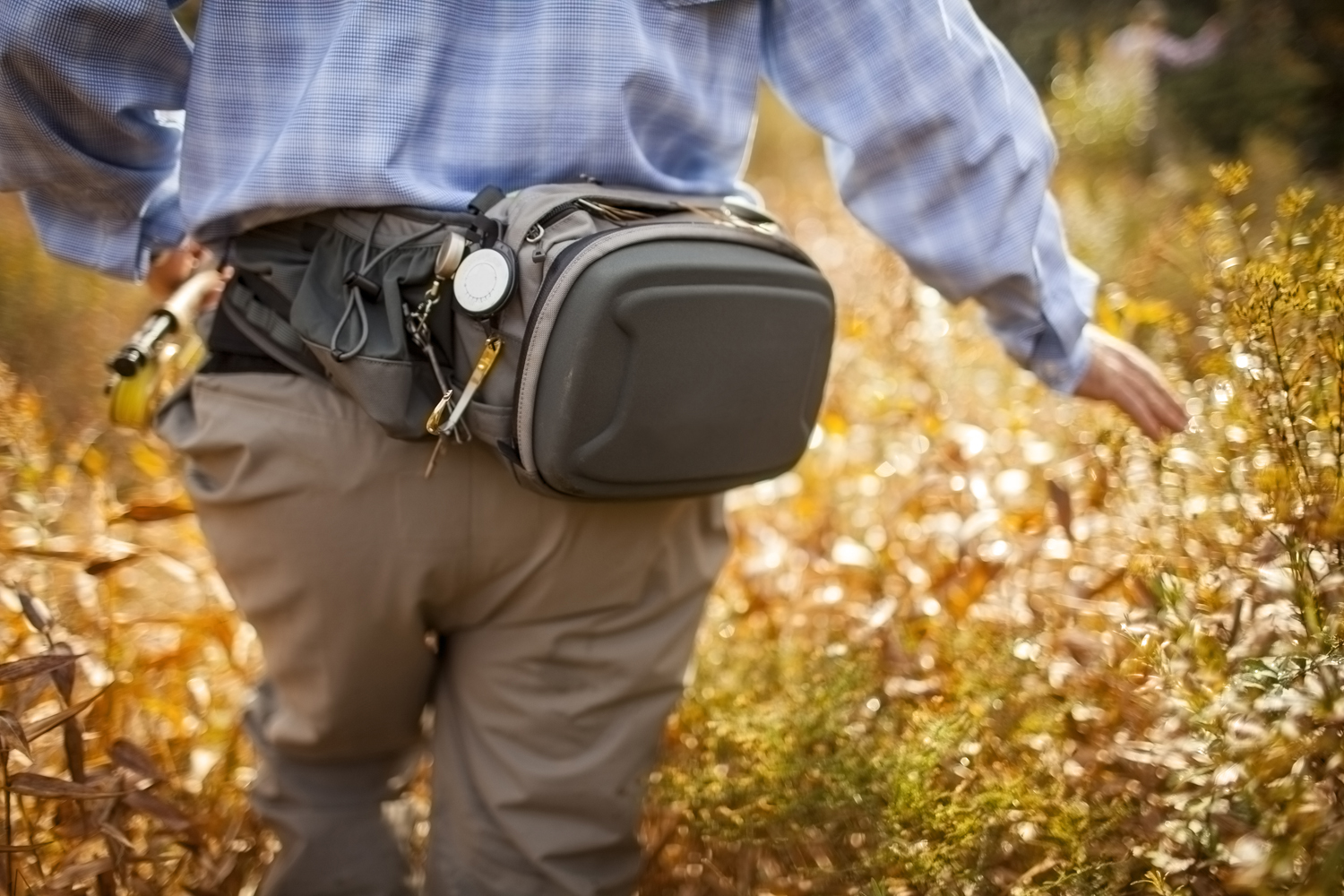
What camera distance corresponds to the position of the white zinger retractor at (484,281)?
1049mm

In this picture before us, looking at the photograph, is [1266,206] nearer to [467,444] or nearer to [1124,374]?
[1124,374]

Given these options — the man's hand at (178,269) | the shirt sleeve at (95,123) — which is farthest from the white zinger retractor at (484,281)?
the man's hand at (178,269)

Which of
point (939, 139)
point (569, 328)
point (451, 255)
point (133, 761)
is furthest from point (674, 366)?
point (133, 761)

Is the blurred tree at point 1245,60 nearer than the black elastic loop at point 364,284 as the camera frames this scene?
No

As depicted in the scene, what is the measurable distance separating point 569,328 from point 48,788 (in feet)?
2.54

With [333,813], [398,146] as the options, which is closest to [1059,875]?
[333,813]

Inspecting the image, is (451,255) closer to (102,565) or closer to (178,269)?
(178,269)

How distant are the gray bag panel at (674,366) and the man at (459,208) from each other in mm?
138

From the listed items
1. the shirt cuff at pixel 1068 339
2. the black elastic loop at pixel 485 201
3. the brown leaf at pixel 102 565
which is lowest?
the brown leaf at pixel 102 565

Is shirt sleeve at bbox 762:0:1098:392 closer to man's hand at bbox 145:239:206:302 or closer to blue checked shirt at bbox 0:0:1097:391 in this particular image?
blue checked shirt at bbox 0:0:1097:391

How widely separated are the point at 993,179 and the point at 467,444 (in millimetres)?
628

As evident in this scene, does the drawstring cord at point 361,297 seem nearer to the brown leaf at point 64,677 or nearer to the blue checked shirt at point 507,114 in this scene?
the blue checked shirt at point 507,114

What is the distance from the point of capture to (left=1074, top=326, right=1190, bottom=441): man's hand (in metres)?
1.36

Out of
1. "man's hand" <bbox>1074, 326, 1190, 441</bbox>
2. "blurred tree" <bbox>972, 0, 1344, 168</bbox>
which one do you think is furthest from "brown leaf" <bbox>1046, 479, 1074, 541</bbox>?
"blurred tree" <bbox>972, 0, 1344, 168</bbox>
